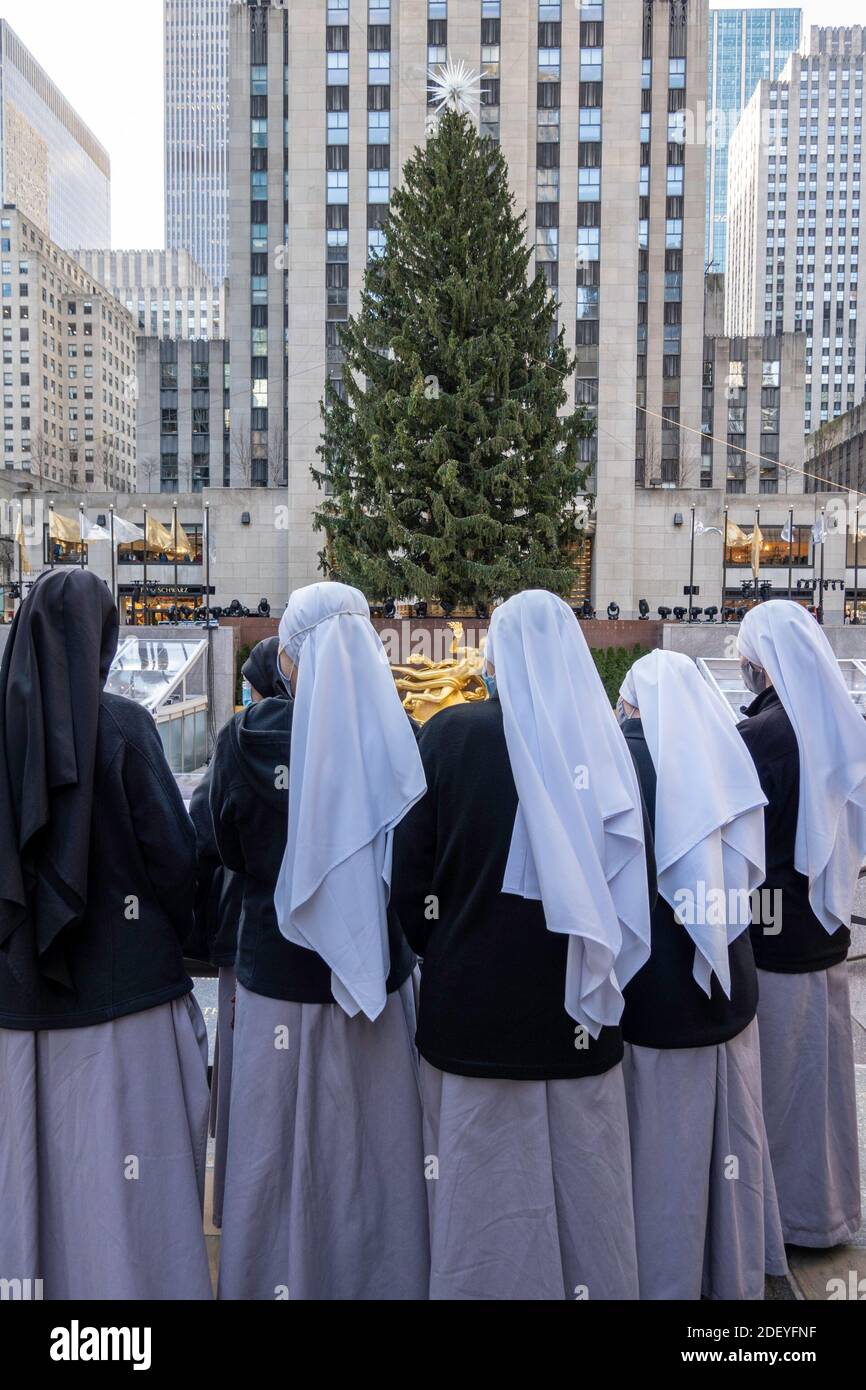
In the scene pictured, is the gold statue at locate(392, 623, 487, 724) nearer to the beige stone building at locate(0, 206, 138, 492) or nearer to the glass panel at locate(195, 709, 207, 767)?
the glass panel at locate(195, 709, 207, 767)

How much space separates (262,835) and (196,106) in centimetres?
22264

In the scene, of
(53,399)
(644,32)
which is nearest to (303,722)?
(644,32)

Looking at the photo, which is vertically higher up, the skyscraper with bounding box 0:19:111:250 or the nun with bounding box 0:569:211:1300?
the skyscraper with bounding box 0:19:111:250

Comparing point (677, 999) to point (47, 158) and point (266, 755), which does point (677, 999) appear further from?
point (47, 158)

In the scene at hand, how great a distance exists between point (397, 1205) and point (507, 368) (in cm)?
2740

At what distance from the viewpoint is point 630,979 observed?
9.59 feet

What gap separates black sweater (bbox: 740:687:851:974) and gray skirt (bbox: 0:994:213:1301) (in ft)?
6.98

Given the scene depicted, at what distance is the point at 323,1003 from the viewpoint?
114 inches

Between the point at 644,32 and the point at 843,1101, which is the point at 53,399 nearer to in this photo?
the point at 644,32

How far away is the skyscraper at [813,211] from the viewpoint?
94.8m

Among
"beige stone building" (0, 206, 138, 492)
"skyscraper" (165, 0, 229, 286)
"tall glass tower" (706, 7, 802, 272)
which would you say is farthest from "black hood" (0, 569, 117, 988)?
"skyscraper" (165, 0, 229, 286)

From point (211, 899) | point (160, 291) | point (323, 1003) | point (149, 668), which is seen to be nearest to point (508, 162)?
point (149, 668)

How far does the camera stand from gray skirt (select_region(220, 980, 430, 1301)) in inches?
113

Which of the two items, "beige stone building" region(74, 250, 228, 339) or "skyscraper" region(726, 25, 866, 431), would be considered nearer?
"skyscraper" region(726, 25, 866, 431)
